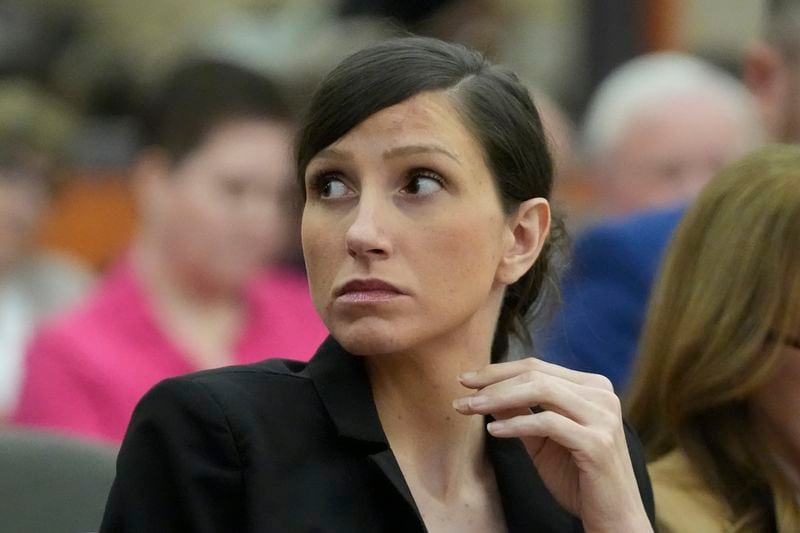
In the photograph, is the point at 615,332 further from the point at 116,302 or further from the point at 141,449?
the point at 141,449

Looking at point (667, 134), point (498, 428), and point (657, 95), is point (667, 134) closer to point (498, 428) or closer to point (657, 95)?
point (657, 95)

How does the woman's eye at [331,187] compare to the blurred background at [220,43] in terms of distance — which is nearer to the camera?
the woman's eye at [331,187]

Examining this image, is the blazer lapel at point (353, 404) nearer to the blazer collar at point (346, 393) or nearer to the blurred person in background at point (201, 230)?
the blazer collar at point (346, 393)

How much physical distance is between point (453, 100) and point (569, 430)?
40 cm

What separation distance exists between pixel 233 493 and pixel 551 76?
3933 millimetres

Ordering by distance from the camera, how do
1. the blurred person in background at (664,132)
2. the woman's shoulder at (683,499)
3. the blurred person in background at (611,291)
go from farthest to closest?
the blurred person in background at (664,132), the blurred person in background at (611,291), the woman's shoulder at (683,499)

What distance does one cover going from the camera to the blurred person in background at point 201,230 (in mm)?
3826

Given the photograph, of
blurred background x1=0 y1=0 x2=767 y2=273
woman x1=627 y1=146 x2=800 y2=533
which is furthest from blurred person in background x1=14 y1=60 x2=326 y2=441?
woman x1=627 y1=146 x2=800 y2=533

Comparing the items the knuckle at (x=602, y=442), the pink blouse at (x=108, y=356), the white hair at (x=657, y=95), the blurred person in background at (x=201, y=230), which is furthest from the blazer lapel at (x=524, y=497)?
the white hair at (x=657, y=95)

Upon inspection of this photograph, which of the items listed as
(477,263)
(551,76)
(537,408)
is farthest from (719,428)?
(551,76)

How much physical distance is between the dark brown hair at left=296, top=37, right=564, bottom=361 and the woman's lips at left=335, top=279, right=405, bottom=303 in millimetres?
172

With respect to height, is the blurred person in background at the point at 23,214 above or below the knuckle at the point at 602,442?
above

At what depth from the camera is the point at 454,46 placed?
6.88 feet

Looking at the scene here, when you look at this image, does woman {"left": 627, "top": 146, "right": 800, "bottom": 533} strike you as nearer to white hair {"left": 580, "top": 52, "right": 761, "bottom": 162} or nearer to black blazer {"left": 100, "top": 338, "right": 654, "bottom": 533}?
black blazer {"left": 100, "top": 338, "right": 654, "bottom": 533}
